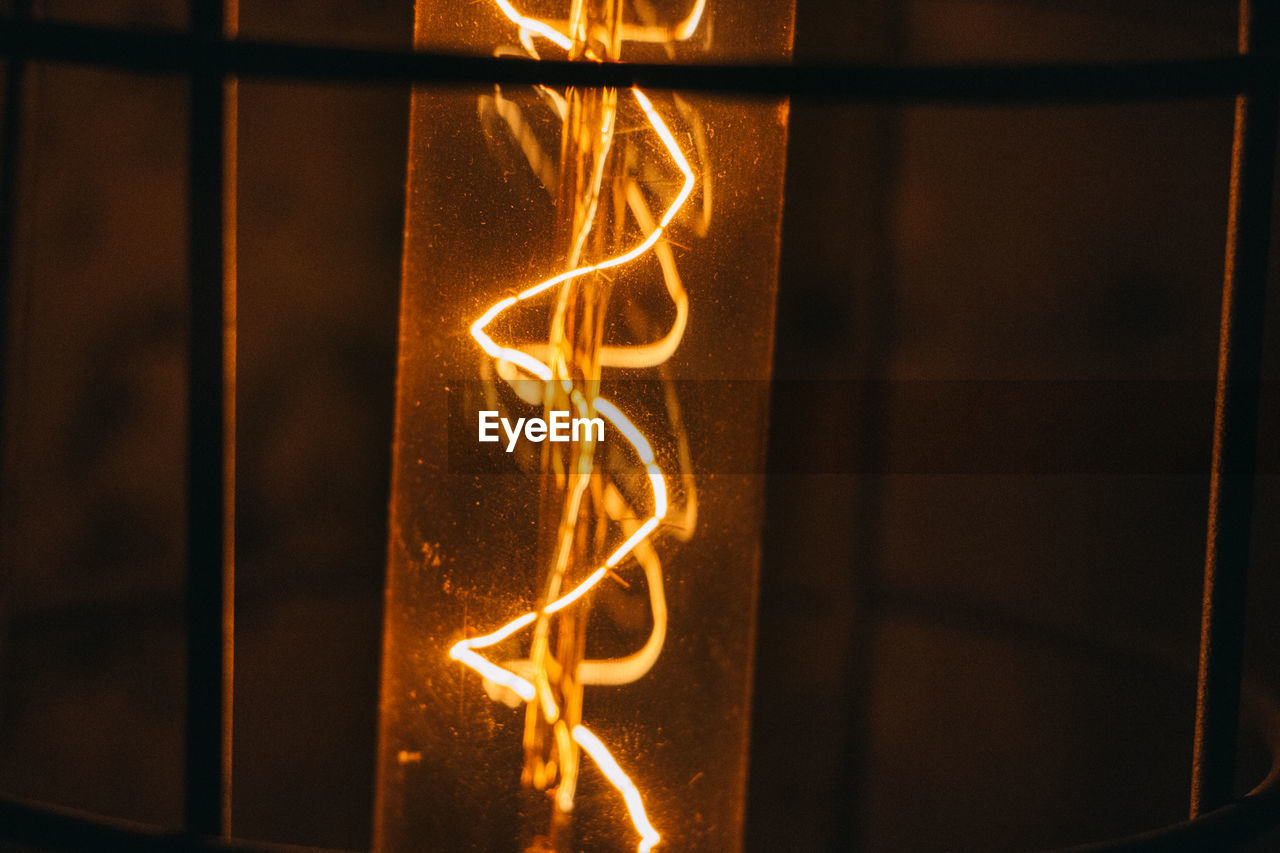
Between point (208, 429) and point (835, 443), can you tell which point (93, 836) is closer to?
point (208, 429)

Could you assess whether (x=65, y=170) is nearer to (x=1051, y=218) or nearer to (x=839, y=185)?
(x=839, y=185)

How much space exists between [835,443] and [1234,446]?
2.06ft

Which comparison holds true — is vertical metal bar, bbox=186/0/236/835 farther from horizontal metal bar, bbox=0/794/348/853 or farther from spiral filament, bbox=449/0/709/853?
spiral filament, bbox=449/0/709/853

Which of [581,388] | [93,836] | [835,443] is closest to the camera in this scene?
[93,836]

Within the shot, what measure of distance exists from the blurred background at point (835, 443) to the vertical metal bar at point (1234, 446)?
1.30ft

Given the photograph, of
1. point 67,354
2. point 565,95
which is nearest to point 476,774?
point 565,95

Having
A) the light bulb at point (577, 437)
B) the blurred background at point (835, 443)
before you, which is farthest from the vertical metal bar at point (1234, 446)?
the blurred background at point (835, 443)

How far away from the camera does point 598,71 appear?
328 millimetres

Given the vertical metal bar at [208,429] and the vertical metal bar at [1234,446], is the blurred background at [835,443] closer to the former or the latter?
the vertical metal bar at [1234,446]

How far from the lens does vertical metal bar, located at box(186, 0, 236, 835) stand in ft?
1.04

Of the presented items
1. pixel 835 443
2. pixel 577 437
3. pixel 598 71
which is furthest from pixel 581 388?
pixel 835 443

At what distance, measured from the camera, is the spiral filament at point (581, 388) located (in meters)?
0.56

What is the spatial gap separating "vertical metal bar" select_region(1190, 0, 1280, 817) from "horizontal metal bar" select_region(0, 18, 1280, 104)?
0.17ft

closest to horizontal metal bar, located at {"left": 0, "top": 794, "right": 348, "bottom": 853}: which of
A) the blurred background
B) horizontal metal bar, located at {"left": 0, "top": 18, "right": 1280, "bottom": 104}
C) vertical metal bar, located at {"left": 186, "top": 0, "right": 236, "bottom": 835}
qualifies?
vertical metal bar, located at {"left": 186, "top": 0, "right": 236, "bottom": 835}
